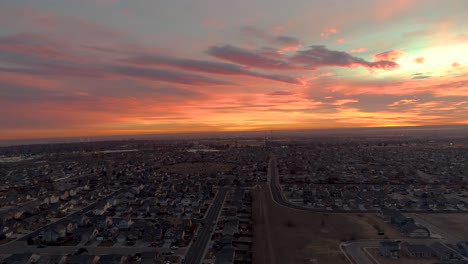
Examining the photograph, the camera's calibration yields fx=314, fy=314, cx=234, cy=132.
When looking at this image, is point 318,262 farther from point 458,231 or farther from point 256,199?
point 256,199

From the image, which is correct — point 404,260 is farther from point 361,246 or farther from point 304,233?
point 304,233

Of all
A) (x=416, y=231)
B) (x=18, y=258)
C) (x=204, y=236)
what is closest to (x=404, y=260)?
(x=416, y=231)

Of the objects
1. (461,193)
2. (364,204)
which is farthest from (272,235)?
(461,193)

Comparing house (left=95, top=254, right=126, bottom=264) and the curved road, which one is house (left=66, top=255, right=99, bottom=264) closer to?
house (left=95, top=254, right=126, bottom=264)

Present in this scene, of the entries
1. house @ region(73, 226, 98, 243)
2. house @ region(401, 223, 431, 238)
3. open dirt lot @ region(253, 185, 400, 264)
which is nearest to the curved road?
open dirt lot @ region(253, 185, 400, 264)

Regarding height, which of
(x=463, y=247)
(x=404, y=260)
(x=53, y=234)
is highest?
(x=53, y=234)

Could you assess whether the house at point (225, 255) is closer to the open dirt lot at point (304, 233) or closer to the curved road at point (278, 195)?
the open dirt lot at point (304, 233)

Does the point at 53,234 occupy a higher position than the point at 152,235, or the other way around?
the point at 53,234
